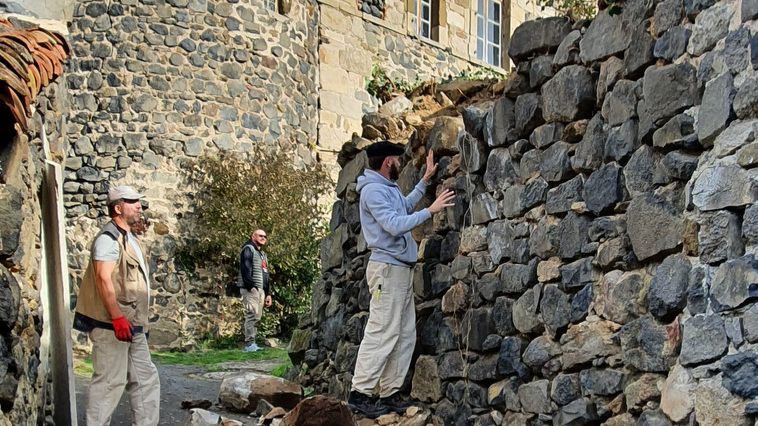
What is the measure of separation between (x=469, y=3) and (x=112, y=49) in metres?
8.00

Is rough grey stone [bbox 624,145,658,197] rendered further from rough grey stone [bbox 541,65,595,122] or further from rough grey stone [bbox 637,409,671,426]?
rough grey stone [bbox 637,409,671,426]

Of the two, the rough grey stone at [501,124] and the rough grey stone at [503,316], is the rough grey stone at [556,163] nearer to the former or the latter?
the rough grey stone at [501,124]

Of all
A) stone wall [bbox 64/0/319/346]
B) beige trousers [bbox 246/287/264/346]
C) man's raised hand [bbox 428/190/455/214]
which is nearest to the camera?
man's raised hand [bbox 428/190/455/214]

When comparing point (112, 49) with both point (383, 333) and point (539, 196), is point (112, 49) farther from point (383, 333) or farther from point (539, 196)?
point (539, 196)

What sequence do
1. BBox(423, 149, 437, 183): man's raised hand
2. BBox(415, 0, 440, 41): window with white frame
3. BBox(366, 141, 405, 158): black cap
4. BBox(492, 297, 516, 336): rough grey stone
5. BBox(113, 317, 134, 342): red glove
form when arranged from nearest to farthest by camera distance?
BBox(492, 297, 516, 336): rough grey stone → BBox(113, 317, 134, 342): red glove → BBox(423, 149, 437, 183): man's raised hand → BBox(366, 141, 405, 158): black cap → BBox(415, 0, 440, 41): window with white frame

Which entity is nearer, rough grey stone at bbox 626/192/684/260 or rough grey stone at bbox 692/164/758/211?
rough grey stone at bbox 692/164/758/211

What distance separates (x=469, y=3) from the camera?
59.7ft

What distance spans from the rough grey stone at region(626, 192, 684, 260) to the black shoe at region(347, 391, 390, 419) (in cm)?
244

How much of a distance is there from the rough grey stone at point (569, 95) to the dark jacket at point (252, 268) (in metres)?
7.41

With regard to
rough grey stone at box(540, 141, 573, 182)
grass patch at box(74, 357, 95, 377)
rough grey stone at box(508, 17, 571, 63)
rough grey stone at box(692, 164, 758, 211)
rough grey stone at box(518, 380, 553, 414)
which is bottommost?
grass patch at box(74, 357, 95, 377)

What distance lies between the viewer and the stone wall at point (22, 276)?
3820 mm

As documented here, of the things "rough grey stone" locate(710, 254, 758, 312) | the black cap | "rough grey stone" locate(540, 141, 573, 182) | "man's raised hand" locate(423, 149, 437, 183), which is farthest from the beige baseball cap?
"rough grey stone" locate(710, 254, 758, 312)

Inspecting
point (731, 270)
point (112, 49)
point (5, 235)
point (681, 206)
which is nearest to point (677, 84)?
point (681, 206)

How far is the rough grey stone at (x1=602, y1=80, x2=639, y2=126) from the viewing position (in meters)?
4.28
